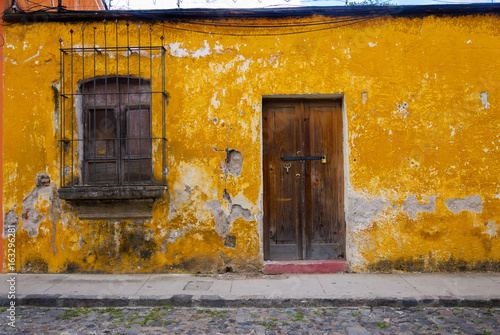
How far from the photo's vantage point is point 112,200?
4922 mm

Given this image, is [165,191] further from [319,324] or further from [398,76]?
[398,76]

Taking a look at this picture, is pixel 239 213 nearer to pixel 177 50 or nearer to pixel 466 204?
pixel 177 50

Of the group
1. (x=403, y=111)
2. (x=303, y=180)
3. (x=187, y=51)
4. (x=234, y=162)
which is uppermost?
(x=187, y=51)

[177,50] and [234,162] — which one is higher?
[177,50]

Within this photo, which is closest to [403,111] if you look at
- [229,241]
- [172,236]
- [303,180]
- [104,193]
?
[303,180]

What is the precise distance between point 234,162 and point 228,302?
5.93 feet

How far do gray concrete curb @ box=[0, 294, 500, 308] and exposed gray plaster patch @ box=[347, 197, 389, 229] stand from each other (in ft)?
3.95

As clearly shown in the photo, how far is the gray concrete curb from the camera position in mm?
4008

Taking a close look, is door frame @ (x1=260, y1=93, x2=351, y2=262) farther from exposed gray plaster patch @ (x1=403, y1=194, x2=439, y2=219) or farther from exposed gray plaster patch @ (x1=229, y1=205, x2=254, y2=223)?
exposed gray plaster patch @ (x1=403, y1=194, x2=439, y2=219)

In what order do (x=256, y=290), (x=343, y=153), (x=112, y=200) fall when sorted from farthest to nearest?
(x=343, y=153)
(x=112, y=200)
(x=256, y=290)

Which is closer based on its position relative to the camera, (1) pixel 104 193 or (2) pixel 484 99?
(1) pixel 104 193

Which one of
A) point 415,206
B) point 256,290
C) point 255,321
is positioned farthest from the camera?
point 415,206

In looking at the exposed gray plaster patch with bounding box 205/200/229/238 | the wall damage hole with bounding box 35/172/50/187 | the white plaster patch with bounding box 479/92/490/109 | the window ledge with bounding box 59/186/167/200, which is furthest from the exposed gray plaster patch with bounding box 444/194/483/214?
the wall damage hole with bounding box 35/172/50/187

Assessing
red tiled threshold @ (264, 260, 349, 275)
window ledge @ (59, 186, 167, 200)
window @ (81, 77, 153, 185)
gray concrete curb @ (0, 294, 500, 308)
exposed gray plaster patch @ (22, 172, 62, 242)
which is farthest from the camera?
window @ (81, 77, 153, 185)
